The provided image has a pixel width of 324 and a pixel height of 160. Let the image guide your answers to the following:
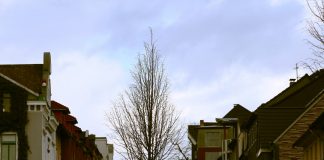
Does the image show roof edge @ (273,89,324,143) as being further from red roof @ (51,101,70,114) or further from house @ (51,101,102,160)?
red roof @ (51,101,70,114)

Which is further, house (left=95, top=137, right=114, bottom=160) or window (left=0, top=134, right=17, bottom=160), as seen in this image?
house (left=95, top=137, right=114, bottom=160)

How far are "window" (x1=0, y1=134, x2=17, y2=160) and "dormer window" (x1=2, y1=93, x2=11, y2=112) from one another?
1.56m

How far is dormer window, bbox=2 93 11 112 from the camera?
199 ft

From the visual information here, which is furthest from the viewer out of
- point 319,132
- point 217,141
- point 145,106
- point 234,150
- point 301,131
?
point 217,141

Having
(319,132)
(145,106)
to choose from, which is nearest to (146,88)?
(145,106)

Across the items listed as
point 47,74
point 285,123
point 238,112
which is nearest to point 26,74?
point 47,74

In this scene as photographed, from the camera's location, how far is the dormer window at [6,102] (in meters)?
60.7

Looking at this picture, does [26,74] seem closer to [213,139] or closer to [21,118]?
[21,118]

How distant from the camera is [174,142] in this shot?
66.2 metres

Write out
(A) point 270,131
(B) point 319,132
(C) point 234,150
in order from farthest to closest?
(C) point 234,150, (A) point 270,131, (B) point 319,132

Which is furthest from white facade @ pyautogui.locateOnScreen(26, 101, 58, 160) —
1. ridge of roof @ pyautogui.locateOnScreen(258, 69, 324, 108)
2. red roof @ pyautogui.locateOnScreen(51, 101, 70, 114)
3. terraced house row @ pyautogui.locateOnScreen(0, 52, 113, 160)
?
red roof @ pyautogui.locateOnScreen(51, 101, 70, 114)

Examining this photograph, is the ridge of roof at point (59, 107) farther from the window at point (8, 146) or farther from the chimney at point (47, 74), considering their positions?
the window at point (8, 146)

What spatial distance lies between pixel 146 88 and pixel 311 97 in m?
11.1

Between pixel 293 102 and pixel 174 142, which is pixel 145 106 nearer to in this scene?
pixel 174 142
